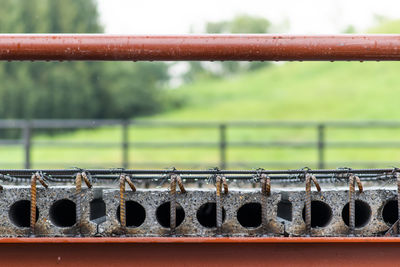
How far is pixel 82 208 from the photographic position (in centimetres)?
163

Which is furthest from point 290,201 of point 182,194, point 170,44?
point 170,44

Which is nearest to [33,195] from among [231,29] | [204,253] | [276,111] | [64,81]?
[204,253]

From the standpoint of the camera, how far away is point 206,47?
163 centimetres

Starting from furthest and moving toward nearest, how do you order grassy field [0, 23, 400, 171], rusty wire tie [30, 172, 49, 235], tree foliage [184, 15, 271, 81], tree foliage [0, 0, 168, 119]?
1. tree foliage [184, 15, 271, 81]
2. tree foliage [0, 0, 168, 119]
3. grassy field [0, 23, 400, 171]
4. rusty wire tie [30, 172, 49, 235]

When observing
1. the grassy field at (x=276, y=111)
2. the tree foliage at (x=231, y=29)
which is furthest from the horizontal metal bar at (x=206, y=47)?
the tree foliage at (x=231, y=29)

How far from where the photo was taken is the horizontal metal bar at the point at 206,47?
1.63 metres

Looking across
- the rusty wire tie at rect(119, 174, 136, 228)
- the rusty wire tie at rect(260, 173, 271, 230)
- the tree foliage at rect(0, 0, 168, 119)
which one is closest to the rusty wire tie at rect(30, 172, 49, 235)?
the rusty wire tie at rect(119, 174, 136, 228)

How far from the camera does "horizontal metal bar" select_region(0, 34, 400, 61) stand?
5.36 feet

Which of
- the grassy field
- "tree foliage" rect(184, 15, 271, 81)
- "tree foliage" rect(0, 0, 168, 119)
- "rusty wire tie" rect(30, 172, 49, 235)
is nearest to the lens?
"rusty wire tie" rect(30, 172, 49, 235)

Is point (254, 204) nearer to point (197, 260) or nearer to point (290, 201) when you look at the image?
point (290, 201)

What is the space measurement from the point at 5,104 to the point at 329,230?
37725mm

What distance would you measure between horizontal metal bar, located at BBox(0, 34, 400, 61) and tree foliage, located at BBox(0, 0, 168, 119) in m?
35.2

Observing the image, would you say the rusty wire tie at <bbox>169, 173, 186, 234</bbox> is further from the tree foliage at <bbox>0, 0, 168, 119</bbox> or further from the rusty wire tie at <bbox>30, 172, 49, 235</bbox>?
the tree foliage at <bbox>0, 0, 168, 119</bbox>

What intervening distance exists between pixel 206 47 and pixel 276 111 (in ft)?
115
